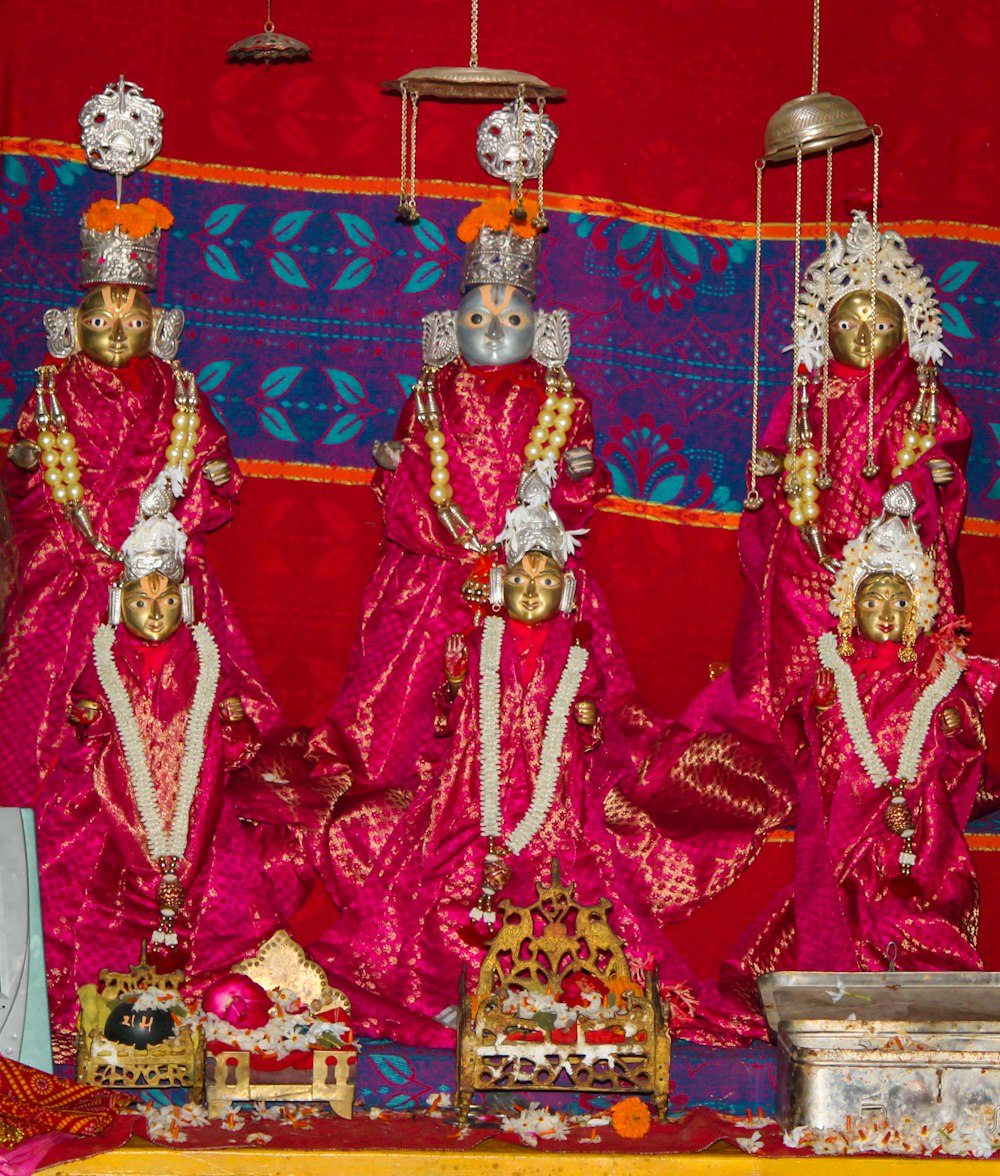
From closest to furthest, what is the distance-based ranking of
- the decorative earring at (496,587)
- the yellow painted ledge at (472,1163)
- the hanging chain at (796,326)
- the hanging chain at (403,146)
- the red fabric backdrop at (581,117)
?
the yellow painted ledge at (472,1163) < the decorative earring at (496,587) < the hanging chain at (796,326) < the hanging chain at (403,146) < the red fabric backdrop at (581,117)

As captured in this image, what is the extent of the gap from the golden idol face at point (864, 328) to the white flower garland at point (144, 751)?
1.83 meters

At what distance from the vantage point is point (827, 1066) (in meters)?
4.98

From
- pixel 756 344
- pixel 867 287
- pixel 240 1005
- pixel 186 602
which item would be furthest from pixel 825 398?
pixel 240 1005

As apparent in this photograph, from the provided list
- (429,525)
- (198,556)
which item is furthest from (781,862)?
(198,556)

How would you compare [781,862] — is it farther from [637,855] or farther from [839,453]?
[839,453]

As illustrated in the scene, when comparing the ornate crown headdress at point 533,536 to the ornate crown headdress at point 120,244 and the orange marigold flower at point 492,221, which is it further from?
the ornate crown headdress at point 120,244

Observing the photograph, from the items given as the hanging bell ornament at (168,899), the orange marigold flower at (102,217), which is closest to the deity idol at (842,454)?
the hanging bell ornament at (168,899)

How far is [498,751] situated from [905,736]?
987 mm

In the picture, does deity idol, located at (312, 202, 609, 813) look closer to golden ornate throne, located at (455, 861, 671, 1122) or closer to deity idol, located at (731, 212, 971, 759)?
deity idol, located at (731, 212, 971, 759)

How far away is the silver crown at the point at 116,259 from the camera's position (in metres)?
6.36

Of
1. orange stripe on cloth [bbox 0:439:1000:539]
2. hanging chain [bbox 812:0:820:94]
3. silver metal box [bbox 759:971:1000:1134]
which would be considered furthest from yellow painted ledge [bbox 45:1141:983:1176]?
hanging chain [bbox 812:0:820:94]

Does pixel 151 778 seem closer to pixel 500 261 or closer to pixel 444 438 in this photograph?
pixel 444 438

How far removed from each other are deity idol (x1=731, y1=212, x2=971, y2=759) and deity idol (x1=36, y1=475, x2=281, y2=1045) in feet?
4.46

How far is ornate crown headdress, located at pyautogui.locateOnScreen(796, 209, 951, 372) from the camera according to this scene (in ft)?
21.0
